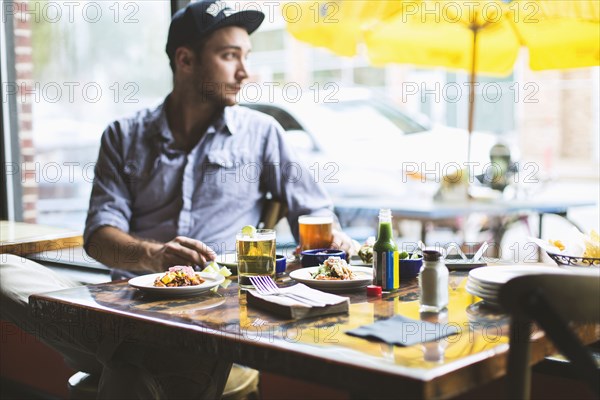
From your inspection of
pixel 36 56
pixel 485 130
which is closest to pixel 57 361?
pixel 36 56

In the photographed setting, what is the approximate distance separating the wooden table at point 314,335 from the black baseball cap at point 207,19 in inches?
44.9

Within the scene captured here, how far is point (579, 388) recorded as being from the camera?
1980 mm

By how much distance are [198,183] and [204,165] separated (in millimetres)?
65

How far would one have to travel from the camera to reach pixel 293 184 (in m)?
2.44

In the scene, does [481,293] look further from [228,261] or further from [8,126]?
[8,126]

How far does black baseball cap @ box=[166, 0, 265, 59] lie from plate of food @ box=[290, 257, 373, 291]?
1135mm

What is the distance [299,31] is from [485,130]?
10.8m

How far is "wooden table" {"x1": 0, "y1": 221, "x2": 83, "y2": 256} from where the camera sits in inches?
99.3

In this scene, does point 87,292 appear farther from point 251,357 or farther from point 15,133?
point 15,133

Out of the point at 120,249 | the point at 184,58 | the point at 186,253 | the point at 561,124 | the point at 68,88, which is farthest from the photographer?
the point at 561,124

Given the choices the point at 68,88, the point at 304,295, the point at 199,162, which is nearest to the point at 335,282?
the point at 304,295

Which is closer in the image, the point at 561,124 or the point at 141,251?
the point at 141,251

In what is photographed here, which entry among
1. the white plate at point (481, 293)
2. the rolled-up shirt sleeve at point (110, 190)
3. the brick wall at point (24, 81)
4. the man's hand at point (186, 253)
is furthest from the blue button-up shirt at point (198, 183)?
the brick wall at point (24, 81)

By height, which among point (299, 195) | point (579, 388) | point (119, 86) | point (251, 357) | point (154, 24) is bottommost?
point (579, 388)
